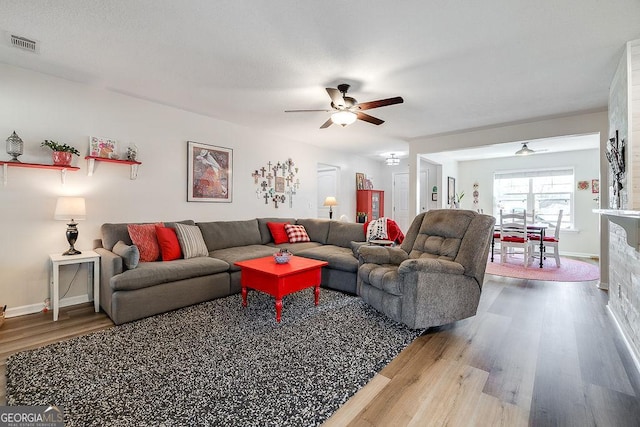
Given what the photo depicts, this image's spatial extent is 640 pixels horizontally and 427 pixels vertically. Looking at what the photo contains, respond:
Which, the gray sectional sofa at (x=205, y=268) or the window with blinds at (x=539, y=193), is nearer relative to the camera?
the gray sectional sofa at (x=205, y=268)

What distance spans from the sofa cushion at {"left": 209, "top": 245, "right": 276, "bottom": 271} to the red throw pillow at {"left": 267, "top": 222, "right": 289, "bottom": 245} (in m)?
0.47

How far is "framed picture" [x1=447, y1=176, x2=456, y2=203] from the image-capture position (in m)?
7.53

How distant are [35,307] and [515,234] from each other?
22.5 feet

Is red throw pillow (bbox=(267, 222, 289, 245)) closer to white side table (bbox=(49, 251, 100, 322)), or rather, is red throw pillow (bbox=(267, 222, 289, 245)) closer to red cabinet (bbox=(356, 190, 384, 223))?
white side table (bbox=(49, 251, 100, 322))

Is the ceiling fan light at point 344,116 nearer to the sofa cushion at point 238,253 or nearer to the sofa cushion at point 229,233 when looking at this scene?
the sofa cushion at point 238,253

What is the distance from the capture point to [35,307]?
2.89m

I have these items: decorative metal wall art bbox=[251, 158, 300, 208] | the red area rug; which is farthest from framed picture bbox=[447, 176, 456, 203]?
decorative metal wall art bbox=[251, 158, 300, 208]

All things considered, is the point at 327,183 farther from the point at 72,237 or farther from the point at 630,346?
the point at 630,346

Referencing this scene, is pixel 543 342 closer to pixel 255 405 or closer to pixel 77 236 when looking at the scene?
pixel 255 405

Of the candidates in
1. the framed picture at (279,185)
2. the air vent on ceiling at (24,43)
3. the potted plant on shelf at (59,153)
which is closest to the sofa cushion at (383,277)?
the framed picture at (279,185)

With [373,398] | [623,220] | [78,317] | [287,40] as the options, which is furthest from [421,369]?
[78,317]

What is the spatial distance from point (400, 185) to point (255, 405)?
23.5ft

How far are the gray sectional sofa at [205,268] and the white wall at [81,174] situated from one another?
354 millimetres

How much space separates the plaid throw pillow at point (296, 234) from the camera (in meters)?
4.65
